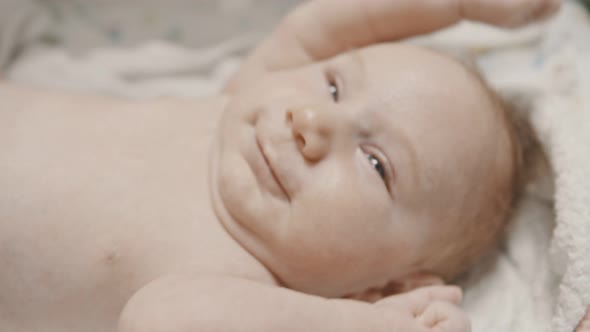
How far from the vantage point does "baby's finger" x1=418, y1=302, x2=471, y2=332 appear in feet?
3.14

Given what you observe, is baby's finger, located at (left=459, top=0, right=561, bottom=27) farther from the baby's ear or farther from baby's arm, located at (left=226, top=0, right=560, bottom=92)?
the baby's ear

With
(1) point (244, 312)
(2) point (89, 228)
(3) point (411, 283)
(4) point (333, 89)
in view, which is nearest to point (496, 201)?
(3) point (411, 283)

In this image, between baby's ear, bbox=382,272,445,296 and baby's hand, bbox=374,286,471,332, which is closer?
baby's hand, bbox=374,286,471,332

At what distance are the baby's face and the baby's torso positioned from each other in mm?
59

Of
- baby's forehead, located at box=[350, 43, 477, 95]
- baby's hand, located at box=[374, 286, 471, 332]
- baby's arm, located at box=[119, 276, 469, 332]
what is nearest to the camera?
baby's arm, located at box=[119, 276, 469, 332]

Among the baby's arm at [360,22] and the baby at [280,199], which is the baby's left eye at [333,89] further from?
the baby's arm at [360,22]

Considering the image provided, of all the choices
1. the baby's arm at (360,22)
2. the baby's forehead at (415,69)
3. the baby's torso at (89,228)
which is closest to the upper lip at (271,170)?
the baby's torso at (89,228)

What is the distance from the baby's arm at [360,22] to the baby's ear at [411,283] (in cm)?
50

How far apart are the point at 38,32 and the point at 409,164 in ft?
3.67

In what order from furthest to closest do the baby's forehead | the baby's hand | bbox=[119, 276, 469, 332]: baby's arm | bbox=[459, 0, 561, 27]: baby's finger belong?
bbox=[459, 0, 561, 27]: baby's finger → the baby's forehead → the baby's hand → bbox=[119, 276, 469, 332]: baby's arm

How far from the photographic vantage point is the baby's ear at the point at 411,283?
1.09 metres

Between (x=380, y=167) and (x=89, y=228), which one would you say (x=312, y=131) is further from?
(x=89, y=228)

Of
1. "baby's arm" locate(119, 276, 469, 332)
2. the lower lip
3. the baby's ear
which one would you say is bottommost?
the baby's ear

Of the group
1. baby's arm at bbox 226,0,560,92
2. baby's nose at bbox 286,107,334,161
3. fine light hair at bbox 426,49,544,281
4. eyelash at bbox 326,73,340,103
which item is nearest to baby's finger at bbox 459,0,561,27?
baby's arm at bbox 226,0,560,92
